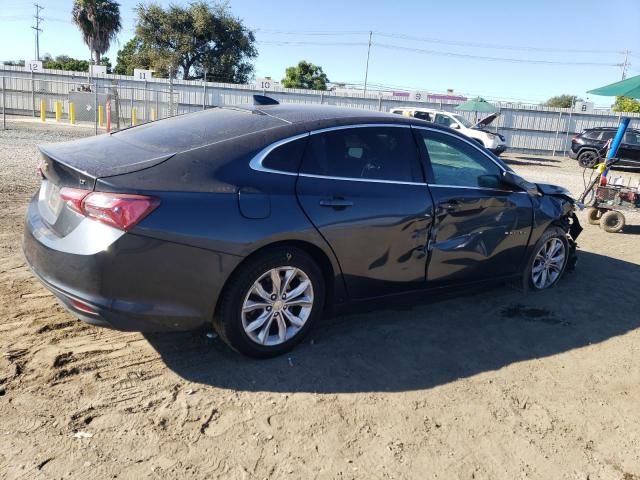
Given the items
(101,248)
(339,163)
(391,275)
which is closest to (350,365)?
(391,275)

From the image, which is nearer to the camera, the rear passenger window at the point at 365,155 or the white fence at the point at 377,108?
the rear passenger window at the point at 365,155

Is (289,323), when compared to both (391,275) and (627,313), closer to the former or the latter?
(391,275)

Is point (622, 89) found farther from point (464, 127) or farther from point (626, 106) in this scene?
point (626, 106)

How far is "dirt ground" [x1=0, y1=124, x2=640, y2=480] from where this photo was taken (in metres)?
2.67

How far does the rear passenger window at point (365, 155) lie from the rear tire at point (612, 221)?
20.0 ft

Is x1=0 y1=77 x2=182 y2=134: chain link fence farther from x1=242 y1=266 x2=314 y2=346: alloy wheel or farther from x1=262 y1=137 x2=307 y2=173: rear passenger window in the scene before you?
x1=242 y1=266 x2=314 y2=346: alloy wheel

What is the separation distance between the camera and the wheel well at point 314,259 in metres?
3.27

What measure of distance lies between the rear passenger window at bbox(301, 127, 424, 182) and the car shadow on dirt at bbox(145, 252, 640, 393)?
104cm

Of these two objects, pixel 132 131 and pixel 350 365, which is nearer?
pixel 350 365

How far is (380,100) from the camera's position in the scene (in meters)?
26.3

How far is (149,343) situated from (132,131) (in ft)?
5.13

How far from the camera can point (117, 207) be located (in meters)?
2.90

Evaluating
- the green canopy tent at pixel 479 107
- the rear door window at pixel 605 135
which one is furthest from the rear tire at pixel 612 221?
the green canopy tent at pixel 479 107

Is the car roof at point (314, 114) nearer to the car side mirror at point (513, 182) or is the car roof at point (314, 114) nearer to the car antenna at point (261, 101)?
the car antenna at point (261, 101)
